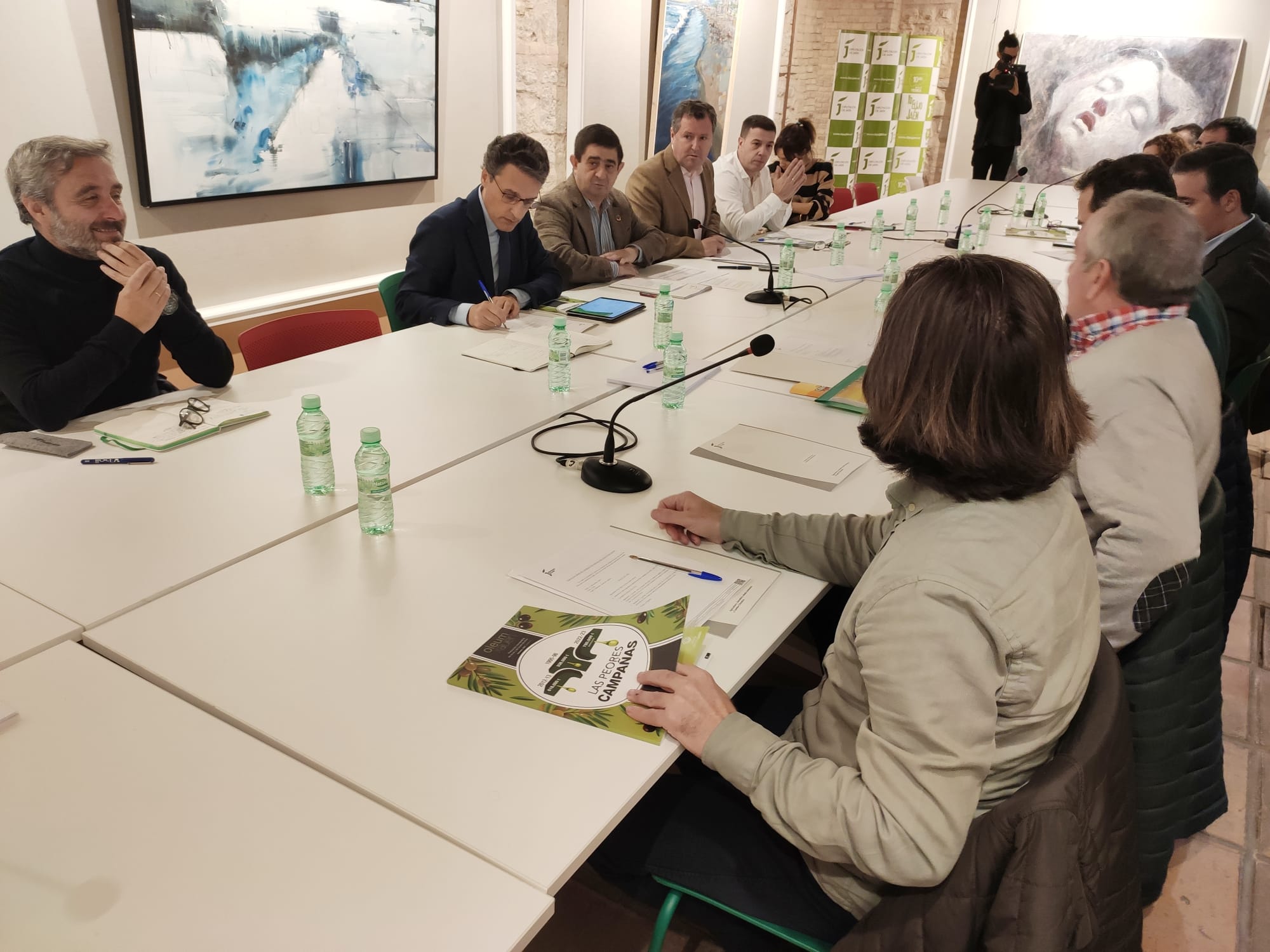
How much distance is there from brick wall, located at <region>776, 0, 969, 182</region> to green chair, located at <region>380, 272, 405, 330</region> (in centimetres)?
731

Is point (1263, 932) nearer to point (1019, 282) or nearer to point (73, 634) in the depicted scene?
point (1019, 282)

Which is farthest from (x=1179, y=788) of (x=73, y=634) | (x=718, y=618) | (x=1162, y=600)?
(x=73, y=634)

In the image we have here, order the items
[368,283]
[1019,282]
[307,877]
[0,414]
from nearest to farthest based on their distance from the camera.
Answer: [307,877] < [1019,282] < [0,414] < [368,283]

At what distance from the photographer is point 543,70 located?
6.15 m

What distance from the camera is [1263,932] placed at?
71.4 inches

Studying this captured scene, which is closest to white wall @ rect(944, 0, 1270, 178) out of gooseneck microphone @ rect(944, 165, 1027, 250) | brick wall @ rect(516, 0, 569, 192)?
gooseneck microphone @ rect(944, 165, 1027, 250)

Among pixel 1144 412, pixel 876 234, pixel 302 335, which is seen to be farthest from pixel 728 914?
pixel 876 234

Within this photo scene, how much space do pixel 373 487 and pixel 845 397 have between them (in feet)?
4.39

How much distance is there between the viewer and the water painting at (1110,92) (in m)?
8.42

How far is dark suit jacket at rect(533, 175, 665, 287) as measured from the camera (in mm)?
3609

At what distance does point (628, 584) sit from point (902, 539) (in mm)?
537

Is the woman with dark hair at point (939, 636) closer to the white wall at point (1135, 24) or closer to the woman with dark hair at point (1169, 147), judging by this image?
the woman with dark hair at point (1169, 147)

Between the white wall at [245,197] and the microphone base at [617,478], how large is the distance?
10.8 feet

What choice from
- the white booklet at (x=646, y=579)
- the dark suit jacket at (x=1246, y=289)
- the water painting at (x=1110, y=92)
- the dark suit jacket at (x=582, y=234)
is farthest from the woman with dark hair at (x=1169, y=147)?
the white booklet at (x=646, y=579)
